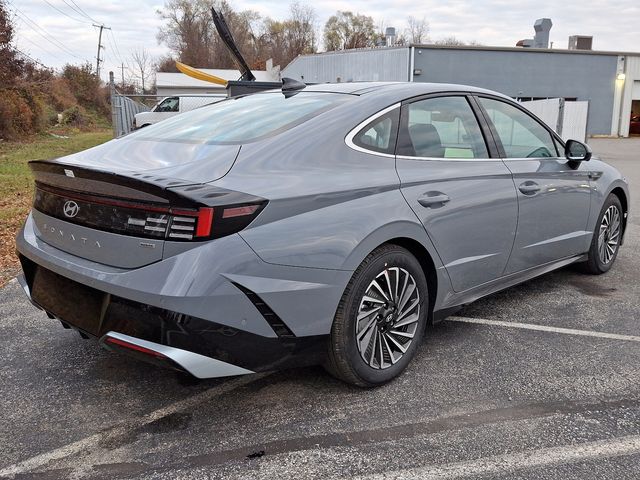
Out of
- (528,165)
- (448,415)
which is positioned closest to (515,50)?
(528,165)

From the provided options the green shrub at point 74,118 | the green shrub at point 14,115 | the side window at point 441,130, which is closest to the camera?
the side window at point 441,130

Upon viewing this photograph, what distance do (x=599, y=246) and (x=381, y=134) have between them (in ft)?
9.29

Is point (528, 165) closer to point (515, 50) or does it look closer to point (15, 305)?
point (15, 305)

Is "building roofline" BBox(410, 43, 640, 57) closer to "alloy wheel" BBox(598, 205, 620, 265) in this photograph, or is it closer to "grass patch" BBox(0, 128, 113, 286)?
"grass patch" BBox(0, 128, 113, 286)

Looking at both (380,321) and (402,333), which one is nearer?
(380,321)

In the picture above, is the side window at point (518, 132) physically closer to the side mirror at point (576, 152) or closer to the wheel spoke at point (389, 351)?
the side mirror at point (576, 152)

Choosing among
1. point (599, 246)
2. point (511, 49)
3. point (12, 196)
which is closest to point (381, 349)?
point (599, 246)

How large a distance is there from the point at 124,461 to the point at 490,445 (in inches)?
61.9

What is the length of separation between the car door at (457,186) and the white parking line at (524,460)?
1.15 metres

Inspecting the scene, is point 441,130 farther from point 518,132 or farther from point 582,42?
point 582,42

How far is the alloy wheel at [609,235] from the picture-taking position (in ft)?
16.2

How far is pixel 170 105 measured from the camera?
18.9m

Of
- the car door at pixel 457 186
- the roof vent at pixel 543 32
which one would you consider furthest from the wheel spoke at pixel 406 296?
the roof vent at pixel 543 32

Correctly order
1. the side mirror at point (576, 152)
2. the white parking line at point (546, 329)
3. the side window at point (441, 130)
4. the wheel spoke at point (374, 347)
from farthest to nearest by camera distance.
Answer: the side mirror at point (576, 152) < the white parking line at point (546, 329) < the side window at point (441, 130) < the wheel spoke at point (374, 347)
